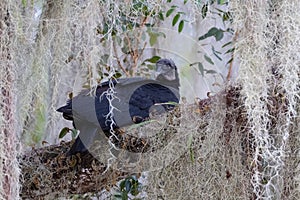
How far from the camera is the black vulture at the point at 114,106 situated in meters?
1.74

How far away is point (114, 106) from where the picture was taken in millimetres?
1820

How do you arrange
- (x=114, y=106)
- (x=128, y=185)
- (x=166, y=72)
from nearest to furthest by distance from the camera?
(x=114, y=106) < (x=128, y=185) < (x=166, y=72)

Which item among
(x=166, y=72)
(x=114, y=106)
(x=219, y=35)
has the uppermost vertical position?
(x=219, y=35)

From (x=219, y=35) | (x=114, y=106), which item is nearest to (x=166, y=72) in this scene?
(x=219, y=35)

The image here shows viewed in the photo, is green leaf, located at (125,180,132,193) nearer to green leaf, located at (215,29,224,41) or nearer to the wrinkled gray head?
the wrinkled gray head

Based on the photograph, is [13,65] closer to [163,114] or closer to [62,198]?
[163,114]

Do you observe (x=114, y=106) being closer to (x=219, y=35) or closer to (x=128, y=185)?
(x=128, y=185)

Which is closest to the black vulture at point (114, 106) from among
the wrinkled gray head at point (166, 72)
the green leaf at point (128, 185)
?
the wrinkled gray head at point (166, 72)

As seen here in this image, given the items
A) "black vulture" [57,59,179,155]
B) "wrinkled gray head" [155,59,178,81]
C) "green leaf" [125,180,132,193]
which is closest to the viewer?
"black vulture" [57,59,179,155]

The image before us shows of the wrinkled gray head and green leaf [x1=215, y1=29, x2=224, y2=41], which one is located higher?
green leaf [x1=215, y1=29, x2=224, y2=41]

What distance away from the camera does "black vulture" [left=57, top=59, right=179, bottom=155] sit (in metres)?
1.74

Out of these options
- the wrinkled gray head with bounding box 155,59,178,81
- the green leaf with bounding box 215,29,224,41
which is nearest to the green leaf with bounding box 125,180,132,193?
the wrinkled gray head with bounding box 155,59,178,81

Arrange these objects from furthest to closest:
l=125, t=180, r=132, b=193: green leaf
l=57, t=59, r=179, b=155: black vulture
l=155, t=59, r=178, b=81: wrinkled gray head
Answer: l=155, t=59, r=178, b=81: wrinkled gray head
l=125, t=180, r=132, b=193: green leaf
l=57, t=59, r=179, b=155: black vulture

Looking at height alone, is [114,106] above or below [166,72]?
below
